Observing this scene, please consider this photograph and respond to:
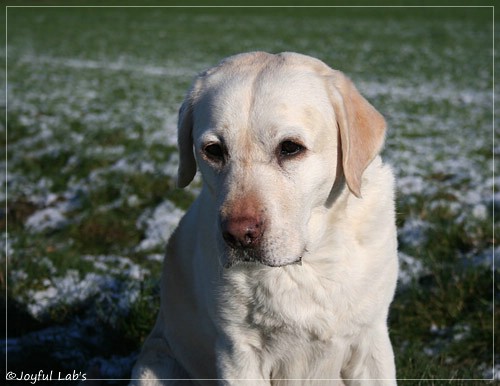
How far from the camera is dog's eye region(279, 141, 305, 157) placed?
2783 mm

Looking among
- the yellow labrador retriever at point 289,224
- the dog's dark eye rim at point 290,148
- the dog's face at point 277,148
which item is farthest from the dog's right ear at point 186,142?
the dog's dark eye rim at point 290,148

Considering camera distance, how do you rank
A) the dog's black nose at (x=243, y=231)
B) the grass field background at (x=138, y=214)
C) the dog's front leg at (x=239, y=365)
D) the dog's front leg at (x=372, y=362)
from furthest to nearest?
the grass field background at (x=138, y=214)
the dog's front leg at (x=372, y=362)
the dog's front leg at (x=239, y=365)
the dog's black nose at (x=243, y=231)

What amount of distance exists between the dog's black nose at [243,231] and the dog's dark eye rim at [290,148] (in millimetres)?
340

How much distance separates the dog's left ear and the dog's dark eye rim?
20 cm

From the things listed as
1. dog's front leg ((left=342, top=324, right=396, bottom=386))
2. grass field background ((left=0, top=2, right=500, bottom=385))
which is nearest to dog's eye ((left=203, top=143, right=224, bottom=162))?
dog's front leg ((left=342, top=324, right=396, bottom=386))

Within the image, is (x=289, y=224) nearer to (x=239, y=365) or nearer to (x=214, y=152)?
(x=214, y=152)

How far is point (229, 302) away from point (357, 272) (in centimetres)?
59

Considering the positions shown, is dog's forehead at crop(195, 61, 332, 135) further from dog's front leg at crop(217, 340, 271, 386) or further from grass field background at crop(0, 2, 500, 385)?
grass field background at crop(0, 2, 500, 385)

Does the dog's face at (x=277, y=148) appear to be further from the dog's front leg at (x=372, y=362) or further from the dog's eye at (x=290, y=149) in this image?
the dog's front leg at (x=372, y=362)

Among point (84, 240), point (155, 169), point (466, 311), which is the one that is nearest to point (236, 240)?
point (466, 311)

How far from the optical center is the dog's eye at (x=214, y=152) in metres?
2.89

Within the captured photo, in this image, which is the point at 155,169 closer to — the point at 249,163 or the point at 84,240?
the point at 84,240

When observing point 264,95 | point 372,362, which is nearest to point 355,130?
point 264,95

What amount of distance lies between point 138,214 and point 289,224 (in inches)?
153
